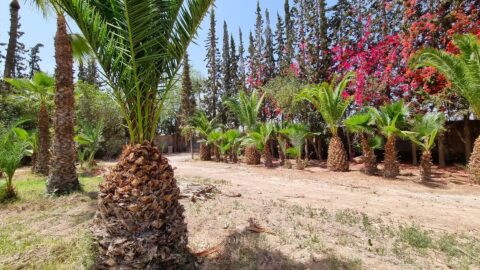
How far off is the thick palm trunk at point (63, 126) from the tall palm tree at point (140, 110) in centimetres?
491

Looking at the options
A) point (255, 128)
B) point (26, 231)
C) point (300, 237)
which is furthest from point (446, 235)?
point (255, 128)

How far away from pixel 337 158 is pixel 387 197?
15.8 feet

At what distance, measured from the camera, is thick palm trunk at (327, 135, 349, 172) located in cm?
1209

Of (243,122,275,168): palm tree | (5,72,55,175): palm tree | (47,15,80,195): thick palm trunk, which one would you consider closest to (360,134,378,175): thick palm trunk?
(243,122,275,168): palm tree

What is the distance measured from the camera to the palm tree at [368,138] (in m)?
10.8

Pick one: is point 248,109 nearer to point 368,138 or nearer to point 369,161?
point 368,138

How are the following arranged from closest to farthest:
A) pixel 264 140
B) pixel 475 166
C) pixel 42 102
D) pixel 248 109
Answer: pixel 475 166, pixel 42 102, pixel 264 140, pixel 248 109

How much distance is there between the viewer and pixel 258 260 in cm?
355

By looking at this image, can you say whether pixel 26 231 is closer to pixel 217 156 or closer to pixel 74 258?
pixel 74 258

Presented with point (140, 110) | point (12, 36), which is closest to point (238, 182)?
point (140, 110)

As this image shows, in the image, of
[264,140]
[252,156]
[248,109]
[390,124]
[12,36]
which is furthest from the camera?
[248,109]

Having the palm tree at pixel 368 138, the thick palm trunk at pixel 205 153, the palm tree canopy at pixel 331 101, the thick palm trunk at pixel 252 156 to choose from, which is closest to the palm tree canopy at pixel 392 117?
the palm tree at pixel 368 138

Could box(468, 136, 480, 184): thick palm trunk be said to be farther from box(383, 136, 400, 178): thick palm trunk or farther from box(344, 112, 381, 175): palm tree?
box(344, 112, 381, 175): palm tree

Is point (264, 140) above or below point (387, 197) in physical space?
above
